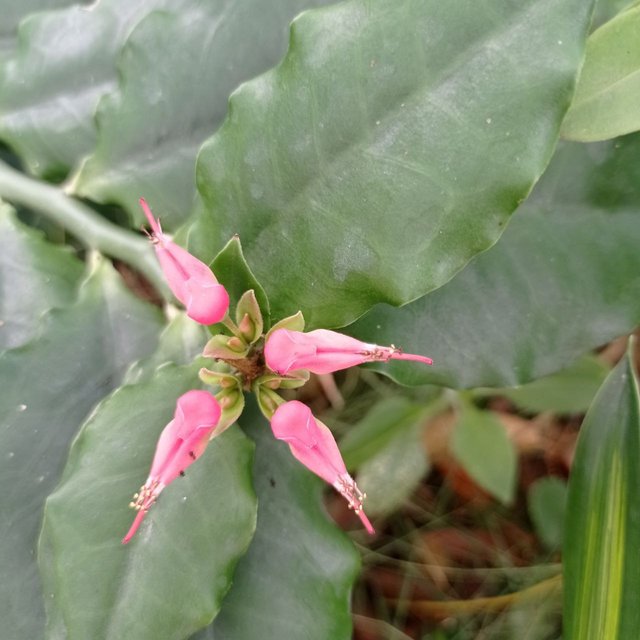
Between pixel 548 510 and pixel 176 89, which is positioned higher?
pixel 176 89

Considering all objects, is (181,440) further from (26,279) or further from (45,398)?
(26,279)

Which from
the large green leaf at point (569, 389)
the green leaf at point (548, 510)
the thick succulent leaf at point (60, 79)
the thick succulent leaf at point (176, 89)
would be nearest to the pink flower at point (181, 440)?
the thick succulent leaf at point (176, 89)

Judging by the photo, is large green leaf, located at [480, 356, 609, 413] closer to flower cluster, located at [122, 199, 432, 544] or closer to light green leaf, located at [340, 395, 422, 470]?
light green leaf, located at [340, 395, 422, 470]

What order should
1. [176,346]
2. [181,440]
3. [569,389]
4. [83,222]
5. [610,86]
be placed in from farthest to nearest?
1. [569,389]
2. [83,222]
3. [176,346]
4. [610,86]
5. [181,440]

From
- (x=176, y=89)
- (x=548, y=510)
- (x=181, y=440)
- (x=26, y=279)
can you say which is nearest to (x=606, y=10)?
(x=176, y=89)

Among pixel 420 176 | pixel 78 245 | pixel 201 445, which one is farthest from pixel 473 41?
pixel 78 245

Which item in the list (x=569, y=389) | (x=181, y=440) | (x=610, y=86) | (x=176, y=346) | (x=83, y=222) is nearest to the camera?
(x=181, y=440)

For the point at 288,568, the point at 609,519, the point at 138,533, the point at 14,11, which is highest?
the point at 14,11
